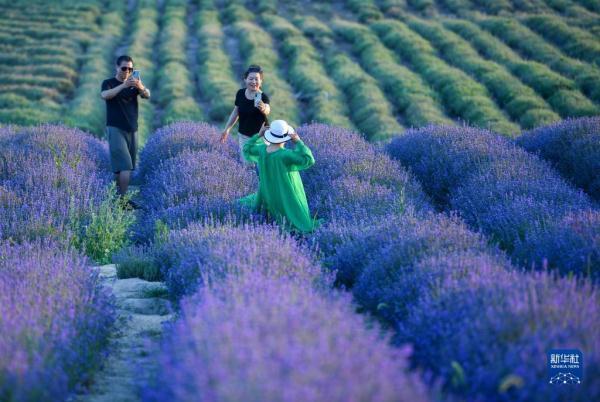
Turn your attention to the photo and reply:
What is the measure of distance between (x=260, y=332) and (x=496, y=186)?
142 inches

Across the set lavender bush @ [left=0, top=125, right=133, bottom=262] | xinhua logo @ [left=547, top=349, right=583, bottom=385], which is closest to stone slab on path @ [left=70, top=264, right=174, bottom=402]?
lavender bush @ [left=0, top=125, right=133, bottom=262]

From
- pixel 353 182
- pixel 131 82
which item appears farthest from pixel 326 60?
pixel 353 182

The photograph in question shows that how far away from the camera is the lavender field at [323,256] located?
2471 mm

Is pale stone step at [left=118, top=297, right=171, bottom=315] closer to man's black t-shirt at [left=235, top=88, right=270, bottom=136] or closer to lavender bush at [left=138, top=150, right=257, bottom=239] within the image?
lavender bush at [left=138, top=150, right=257, bottom=239]

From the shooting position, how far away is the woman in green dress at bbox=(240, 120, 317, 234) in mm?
5117

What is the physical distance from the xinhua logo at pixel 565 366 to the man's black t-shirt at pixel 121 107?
17.3ft

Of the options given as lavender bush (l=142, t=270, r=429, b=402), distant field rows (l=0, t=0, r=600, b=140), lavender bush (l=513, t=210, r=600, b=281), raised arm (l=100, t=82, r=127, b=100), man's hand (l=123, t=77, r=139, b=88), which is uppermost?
man's hand (l=123, t=77, r=139, b=88)

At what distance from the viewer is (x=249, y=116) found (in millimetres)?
6566

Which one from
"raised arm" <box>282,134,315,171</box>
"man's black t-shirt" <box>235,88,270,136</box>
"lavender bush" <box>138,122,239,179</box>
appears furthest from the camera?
"lavender bush" <box>138,122,239,179</box>

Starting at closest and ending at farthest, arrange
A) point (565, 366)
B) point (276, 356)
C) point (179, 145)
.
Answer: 1. point (276, 356)
2. point (565, 366)
3. point (179, 145)

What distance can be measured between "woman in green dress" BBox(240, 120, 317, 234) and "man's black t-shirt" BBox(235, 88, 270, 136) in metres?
1.30

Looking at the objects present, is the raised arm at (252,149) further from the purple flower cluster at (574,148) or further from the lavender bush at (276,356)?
the purple flower cluster at (574,148)

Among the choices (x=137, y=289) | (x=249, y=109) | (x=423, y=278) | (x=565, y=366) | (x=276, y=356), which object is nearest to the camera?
(x=276, y=356)

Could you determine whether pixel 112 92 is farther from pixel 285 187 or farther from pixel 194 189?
pixel 285 187
